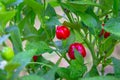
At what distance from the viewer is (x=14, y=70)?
0.41 metres

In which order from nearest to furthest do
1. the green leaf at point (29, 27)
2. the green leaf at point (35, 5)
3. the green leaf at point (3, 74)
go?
the green leaf at point (3, 74)
the green leaf at point (35, 5)
the green leaf at point (29, 27)

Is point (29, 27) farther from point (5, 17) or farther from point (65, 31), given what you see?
point (5, 17)

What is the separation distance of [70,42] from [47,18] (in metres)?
0.12

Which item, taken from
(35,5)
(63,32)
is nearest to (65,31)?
(63,32)

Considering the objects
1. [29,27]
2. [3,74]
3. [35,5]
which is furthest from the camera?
[29,27]

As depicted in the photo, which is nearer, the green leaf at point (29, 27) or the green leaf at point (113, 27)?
the green leaf at point (113, 27)

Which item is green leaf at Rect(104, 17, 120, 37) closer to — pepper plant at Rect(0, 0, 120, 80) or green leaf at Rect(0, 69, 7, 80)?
pepper plant at Rect(0, 0, 120, 80)

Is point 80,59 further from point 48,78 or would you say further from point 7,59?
point 7,59

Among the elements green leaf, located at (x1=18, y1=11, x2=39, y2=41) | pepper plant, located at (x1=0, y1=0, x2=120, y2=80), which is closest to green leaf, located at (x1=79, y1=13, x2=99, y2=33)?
pepper plant, located at (x1=0, y1=0, x2=120, y2=80)

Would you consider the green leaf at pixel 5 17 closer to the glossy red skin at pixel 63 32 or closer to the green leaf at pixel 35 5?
the green leaf at pixel 35 5

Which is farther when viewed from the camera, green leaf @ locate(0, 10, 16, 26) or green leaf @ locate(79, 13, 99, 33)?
green leaf @ locate(79, 13, 99, 33)

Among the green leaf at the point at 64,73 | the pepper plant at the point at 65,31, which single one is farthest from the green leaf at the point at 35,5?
the green leaf at the point at 64,73

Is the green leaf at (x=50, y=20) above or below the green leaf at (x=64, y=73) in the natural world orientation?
above

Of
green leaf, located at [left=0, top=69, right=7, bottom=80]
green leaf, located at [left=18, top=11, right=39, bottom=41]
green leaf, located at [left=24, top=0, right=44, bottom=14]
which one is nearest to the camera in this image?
green leaf, located at [left=0, top=69, right=7, bottom=80]
